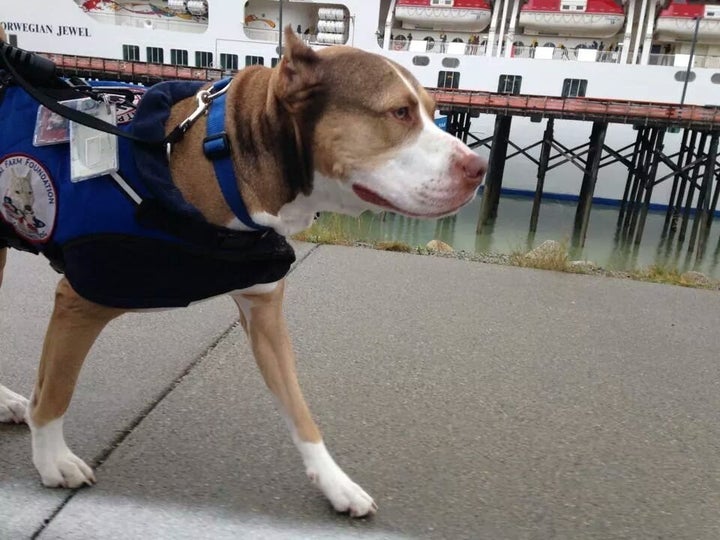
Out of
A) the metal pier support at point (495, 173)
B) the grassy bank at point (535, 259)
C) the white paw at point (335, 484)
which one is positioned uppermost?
the white paw at point (335, 484)

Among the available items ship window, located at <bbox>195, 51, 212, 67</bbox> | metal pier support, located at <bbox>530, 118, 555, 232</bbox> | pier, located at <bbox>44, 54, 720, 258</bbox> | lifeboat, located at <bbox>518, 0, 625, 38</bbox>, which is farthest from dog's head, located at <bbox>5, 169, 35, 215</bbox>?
lifeboat, located at <bbox>518, 0, 625, 38</bbox>

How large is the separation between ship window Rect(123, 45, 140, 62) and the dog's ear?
24536 mm

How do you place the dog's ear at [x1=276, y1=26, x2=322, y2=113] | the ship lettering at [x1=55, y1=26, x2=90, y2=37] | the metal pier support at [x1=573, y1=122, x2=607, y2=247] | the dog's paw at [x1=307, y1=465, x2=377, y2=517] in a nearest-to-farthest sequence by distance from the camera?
the dog's ear at [x1=276, y1=26, x2=322, y2=113]
the dog's paw at [x1=307, y1=465, x2=377, y2=517]
the metal pier support at [x1=573, y1=122, x2=607, y2=247]
the ship lettering at [x1=55, y1=26, x2=90, y2=37]

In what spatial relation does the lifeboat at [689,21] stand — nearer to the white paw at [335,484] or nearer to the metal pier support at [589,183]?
the metal pier support at [589,183]

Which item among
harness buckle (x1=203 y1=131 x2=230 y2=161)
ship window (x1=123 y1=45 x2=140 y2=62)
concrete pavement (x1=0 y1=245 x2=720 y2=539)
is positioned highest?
harness buckle (x1=203 y1=131 x2=230 y2=161)

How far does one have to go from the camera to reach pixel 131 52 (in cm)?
2305

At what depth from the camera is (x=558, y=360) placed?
2807mm

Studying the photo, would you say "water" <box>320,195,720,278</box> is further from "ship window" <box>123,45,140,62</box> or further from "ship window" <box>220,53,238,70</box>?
"ship window" <box>123,45,140,62</box>

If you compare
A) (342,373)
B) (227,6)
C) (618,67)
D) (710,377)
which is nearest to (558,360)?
(710,377)

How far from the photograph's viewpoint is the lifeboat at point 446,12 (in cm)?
2212

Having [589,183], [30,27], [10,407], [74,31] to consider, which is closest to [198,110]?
[10,407]

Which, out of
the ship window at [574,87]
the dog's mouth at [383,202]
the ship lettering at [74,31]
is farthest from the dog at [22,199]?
the ship lettering at [74,31]

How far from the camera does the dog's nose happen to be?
4.65 ft

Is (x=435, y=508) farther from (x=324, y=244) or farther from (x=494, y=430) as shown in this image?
(x=324, y=244)
